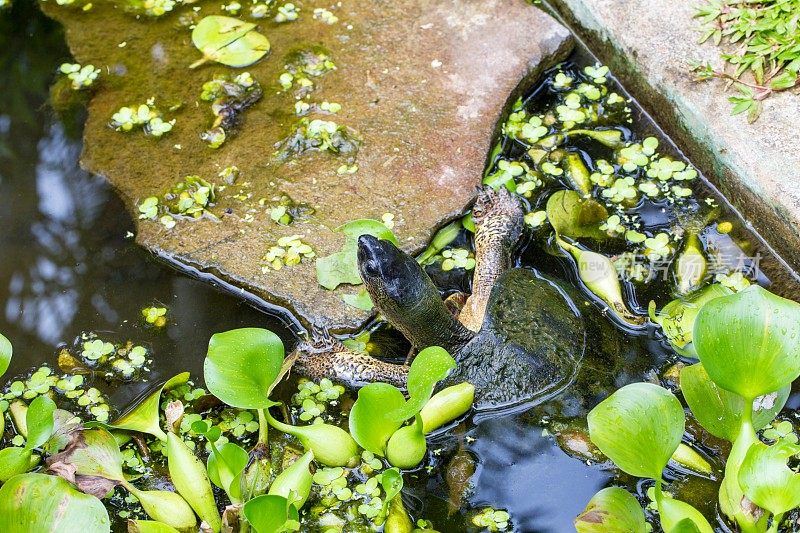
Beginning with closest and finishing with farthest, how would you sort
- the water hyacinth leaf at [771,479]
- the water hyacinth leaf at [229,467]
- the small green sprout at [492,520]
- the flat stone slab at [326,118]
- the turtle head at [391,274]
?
the water hyacinth leaf at [771,479], the water hyacinth leaf at [229,467], the small green sprout at [492,520], the turtle head at [391,274], the flat stone slab at [326,118]

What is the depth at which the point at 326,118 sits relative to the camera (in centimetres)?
427

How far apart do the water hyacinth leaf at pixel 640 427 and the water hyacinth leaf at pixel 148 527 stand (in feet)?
4.81

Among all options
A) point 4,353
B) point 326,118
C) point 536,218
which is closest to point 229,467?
point 4,353

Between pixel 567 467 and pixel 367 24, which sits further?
pixel 367 24

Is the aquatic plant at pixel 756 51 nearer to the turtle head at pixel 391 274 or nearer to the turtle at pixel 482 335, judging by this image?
the turtle at pixel 482 335

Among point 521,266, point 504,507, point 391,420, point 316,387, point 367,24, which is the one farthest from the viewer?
point 367,24

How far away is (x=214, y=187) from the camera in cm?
401

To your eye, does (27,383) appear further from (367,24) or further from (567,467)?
(367,24)

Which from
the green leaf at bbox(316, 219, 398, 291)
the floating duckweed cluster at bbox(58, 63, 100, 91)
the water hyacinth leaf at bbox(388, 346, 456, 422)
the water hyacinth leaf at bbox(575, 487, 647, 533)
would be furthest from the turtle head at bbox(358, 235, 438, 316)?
the floating duckweed cluster at bbox(58, 63, 100, 91)

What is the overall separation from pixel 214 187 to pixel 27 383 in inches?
49.7

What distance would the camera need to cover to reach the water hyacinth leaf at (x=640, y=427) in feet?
8.30

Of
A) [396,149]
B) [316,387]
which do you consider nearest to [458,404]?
[316,387]

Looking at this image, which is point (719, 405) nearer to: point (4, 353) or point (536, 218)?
point (536, 218)

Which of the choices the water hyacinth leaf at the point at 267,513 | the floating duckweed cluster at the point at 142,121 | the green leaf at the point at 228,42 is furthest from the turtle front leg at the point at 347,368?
the green leaf at the point at 228,42
